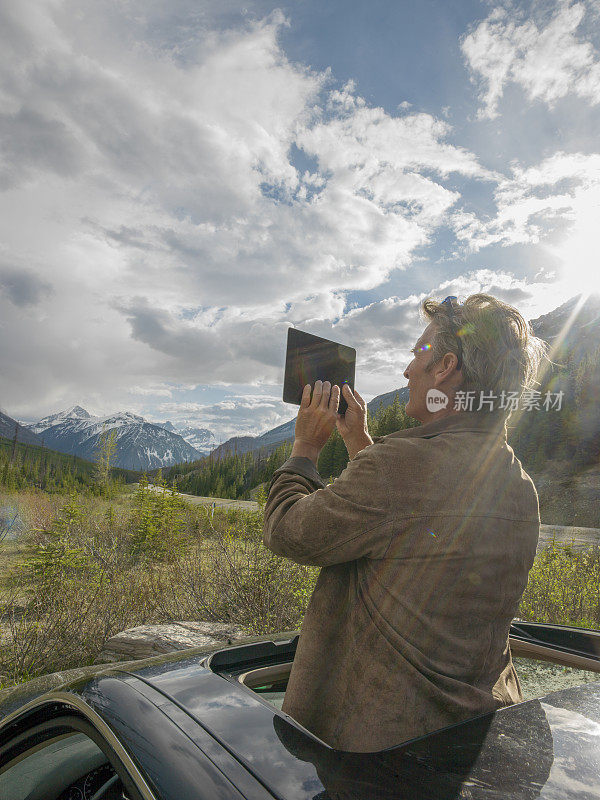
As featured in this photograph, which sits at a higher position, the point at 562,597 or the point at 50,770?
the point at 50,770

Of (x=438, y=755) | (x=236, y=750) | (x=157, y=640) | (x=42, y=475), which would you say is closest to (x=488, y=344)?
(x=438, y=755)

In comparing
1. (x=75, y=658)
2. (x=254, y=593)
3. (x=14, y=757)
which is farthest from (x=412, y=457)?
(x=75, y=658)

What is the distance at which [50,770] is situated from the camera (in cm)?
159

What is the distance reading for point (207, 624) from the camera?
21.3 feet

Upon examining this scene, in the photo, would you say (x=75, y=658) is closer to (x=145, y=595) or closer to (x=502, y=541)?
(x=145, y=595)

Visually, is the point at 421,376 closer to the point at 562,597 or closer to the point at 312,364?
the point at 312,364

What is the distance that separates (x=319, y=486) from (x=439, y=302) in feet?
2.52

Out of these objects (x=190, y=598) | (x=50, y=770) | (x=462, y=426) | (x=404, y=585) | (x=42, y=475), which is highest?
(x=462, y=426)

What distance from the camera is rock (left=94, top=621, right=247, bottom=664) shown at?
566cm

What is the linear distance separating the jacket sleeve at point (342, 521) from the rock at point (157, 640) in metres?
4.94

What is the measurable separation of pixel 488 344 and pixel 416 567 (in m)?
0.72

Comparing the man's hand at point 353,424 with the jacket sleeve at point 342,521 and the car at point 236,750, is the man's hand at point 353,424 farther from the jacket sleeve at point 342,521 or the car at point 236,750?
the car at point 236,750

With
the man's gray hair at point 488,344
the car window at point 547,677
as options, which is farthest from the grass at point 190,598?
the man's gray hair at point 488,344

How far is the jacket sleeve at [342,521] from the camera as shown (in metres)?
1.22
